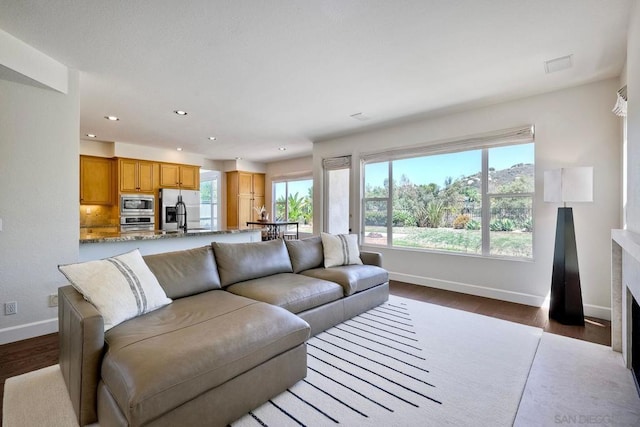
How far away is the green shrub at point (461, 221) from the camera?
167 inches

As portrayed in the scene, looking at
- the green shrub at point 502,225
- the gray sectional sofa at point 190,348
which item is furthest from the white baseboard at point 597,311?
the gray sectional sofa at point 190,348

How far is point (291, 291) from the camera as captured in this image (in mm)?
2543

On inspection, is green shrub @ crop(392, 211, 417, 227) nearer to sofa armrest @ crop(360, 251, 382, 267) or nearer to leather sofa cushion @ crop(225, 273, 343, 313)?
sofa armrest @ crop(360, 251, 382, 267)

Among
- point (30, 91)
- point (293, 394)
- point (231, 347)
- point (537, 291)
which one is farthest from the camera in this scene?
point (537, 291)

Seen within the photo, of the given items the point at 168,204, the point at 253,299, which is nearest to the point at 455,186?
the point at 253,299

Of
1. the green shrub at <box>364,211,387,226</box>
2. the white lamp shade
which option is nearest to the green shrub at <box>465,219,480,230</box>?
the white lamp shade

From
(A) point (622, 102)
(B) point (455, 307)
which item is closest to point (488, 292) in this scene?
(B) point (455, 307)

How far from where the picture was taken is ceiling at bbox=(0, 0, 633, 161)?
6.72ft

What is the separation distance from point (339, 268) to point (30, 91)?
3.38 meters

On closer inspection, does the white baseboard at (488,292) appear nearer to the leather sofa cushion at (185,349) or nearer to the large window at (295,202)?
the leather sofa cushion at (185,349)

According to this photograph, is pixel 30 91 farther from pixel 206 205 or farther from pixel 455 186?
pixel 206 205

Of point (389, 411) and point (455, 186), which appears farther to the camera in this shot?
point (455, 186)

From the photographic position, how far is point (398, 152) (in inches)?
189

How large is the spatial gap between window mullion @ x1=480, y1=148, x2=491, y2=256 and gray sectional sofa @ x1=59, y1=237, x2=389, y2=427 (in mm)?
2587
